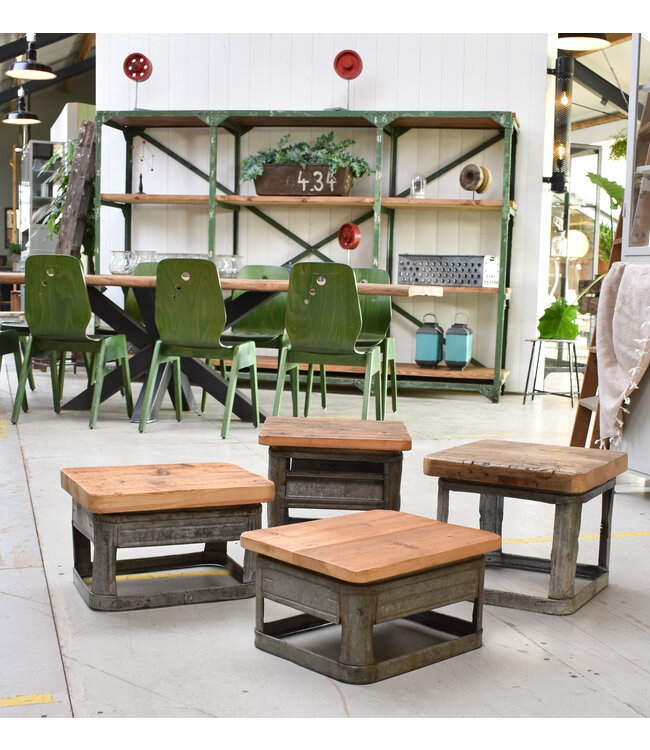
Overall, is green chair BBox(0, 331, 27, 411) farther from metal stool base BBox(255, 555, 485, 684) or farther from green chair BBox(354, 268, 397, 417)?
metal stool base BBox(255, 555, 485, 684)

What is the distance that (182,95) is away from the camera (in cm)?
807

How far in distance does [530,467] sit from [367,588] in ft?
2.33

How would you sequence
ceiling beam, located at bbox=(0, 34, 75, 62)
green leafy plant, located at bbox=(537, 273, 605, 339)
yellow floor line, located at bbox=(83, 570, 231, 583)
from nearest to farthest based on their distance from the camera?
yellow floor line, located at bbox=(83, 570, 231, 583)
green leafy plant, located at bbox=(537, 273, 605, 339)
ceiling beam, located at bbox=(0, 34, 75, 62)

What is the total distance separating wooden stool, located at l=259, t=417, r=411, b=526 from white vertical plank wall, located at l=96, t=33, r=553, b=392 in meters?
4.95

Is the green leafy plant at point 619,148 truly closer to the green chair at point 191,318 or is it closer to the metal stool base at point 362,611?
the green chair at point 191,318

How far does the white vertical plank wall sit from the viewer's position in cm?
750

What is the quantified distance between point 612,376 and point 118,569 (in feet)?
7.39

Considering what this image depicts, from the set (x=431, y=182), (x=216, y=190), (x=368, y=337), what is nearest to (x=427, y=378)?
(x=368, y=337)

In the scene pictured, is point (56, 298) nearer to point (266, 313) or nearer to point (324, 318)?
point (324, 318)

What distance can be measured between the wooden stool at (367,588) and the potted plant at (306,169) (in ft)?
17.6

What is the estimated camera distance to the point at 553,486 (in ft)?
7.64

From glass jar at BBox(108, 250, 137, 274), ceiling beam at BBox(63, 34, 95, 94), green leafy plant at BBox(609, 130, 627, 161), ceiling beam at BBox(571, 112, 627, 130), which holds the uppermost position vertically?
ceiling beam at BBox(63, 34, 95, 94)

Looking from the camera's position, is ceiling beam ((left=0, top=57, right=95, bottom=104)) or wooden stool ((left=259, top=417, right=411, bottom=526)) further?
ceiling beam ((left=0, top=57, right=95, bottom=104))

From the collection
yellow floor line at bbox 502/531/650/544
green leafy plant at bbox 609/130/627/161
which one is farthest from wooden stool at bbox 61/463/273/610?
green leafy plant at bbox 609/130/627/161
